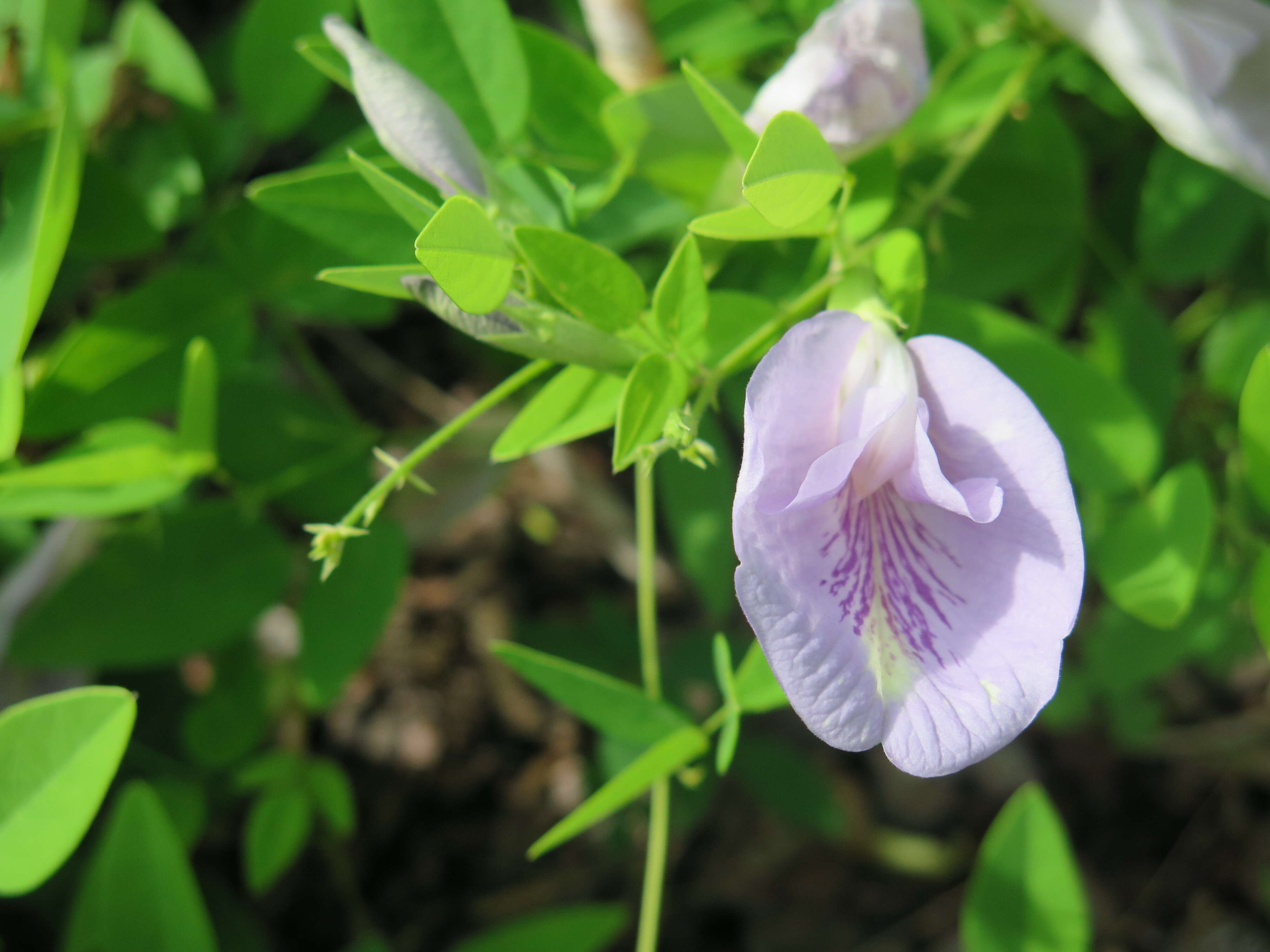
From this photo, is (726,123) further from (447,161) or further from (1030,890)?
(1030,890)

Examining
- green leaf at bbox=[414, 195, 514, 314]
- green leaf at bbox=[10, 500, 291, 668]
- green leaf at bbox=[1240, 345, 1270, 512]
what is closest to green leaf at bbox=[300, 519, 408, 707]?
green leaf at bbox=[10, 500, 291, 668]

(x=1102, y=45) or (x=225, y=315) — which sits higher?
(x=1102, y=45)

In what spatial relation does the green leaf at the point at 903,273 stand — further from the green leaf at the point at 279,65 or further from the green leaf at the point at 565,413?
the green leaf at the point at 279,65

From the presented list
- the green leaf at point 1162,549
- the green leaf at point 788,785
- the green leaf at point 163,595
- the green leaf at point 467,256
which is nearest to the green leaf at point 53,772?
the green leaf at point 163,595

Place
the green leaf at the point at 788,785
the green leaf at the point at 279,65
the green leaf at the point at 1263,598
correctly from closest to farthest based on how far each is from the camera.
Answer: the green leaf at the point at 1263,598, the green leaf at the point at 279,65, the green leaf at the point at 788,785

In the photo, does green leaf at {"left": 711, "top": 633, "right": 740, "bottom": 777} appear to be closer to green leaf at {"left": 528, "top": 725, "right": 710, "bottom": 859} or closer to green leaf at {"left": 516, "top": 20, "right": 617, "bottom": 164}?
green leaf at {"left": 528, "top": 725, "right": 710, "bottom": 859}

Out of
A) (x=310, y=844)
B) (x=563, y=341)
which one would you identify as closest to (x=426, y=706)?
(x=310, y=844)
